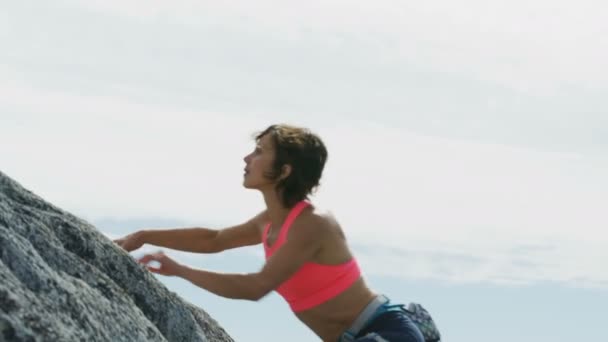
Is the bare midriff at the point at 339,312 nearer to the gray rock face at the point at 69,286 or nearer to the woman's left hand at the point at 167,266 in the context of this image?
the gray rock face at the point at 69,286

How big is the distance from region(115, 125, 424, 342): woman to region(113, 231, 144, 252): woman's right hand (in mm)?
891

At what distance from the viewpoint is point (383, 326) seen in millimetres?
8461

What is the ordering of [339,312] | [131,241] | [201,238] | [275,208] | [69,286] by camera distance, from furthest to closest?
[201,238], [131,241], [275,208], [339,312], [69,286]

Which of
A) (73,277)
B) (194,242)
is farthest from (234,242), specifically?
(73,277)

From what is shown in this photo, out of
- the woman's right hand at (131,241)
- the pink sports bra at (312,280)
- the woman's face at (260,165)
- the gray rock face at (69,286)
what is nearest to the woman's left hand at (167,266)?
the gray rock face at (69,286)

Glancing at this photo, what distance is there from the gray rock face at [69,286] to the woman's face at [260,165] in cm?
108

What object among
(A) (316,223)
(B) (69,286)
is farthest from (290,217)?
(B) (69,286)

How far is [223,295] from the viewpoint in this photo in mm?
8047

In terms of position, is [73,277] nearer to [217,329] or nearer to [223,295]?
[223,295]

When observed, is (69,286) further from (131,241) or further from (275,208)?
(131,241)

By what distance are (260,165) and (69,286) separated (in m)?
1.95

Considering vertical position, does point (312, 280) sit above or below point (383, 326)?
above

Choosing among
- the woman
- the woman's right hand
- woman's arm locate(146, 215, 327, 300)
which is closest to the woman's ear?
the woman

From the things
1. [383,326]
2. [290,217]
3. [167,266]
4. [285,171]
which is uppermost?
[285,171]
